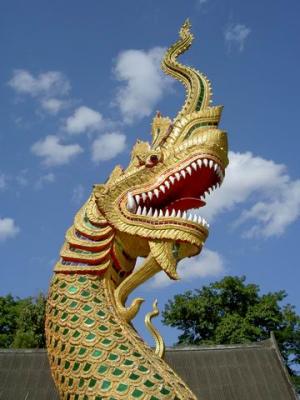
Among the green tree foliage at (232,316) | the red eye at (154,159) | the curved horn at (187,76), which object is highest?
the green tree foliage at (232,316)

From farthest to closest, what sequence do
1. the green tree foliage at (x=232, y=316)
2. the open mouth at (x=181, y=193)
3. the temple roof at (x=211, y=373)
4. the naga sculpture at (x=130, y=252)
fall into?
the green tree foliage at (x=232, y=316), the temple roof at (x=211, y=373), the open mouth at (x=181, y=193), the naga sculpture at (x=130, y=252)

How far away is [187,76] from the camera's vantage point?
4.94 meters

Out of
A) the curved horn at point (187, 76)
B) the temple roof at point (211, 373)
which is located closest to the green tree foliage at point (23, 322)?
the temple roof at point (211, 373)

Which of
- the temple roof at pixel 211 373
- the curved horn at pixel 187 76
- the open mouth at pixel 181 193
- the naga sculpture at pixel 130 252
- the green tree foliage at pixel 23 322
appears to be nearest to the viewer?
the naga sculpture at pixel 130 252

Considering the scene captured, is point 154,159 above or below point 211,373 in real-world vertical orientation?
below

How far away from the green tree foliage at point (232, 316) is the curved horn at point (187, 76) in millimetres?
20618

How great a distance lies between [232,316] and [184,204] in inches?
857

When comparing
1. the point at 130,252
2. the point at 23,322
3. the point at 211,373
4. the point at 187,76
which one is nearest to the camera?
the point at 130,252

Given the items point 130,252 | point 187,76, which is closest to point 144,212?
point 130,252

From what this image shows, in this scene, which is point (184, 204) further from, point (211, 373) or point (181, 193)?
point (211, 373)

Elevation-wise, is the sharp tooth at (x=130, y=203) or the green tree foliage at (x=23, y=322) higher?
the green tree foliage at (x=23, y=322)

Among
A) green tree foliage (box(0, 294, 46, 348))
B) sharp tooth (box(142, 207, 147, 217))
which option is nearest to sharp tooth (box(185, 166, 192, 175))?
sharp tooth (box(142, 207, 147, 217))

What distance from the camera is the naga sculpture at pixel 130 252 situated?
3.70 metres

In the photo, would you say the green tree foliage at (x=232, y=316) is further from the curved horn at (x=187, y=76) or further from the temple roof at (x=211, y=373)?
the curved horn at (x=187, y=76)
